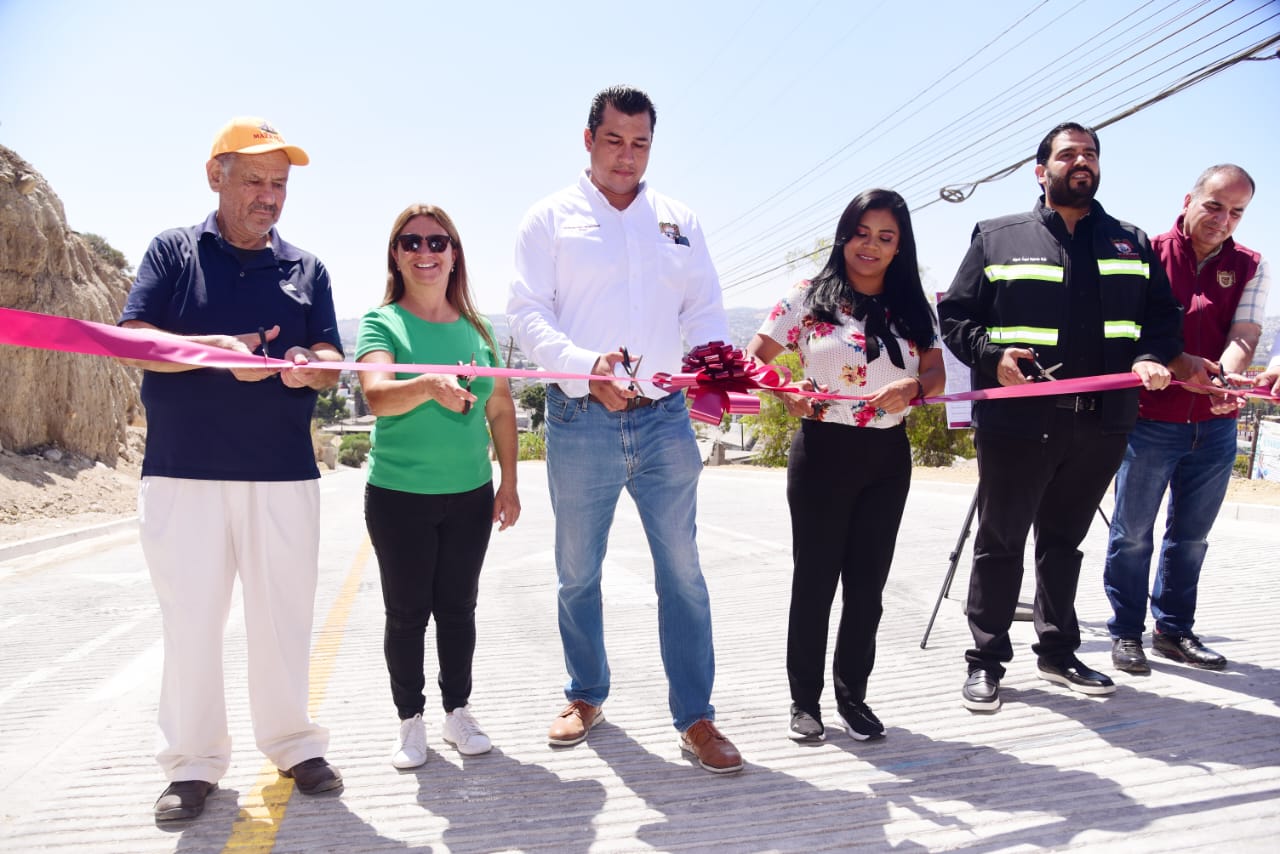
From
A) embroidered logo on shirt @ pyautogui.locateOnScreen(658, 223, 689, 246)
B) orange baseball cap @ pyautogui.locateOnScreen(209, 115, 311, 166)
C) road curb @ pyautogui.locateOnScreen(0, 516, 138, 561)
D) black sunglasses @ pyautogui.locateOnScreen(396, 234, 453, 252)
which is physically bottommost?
road curb @ pyautogui.locateOnScreen(0, 516, 138, 561)

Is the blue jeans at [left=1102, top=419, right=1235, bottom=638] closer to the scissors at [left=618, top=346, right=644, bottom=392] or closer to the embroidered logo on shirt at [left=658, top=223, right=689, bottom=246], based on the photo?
the embroidered logo on shirt at [left=658, top=223, right=689, bottom=246]

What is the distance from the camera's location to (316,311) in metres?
3.68

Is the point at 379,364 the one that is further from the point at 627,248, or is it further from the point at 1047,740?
the point at 1047,740

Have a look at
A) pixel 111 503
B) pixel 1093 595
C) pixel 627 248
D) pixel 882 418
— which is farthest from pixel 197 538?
pixel 111 503

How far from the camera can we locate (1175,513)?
5.07m

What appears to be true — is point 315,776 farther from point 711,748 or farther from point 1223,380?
point 1223,380

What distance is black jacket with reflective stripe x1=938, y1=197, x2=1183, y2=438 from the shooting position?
4246 millimetres

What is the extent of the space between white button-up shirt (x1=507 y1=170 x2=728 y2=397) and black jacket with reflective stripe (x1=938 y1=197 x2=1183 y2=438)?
4.33 ft

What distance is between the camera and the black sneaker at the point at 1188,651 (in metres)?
4.75

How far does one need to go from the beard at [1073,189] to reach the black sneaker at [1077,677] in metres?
2.18

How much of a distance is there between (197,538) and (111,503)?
632 inches

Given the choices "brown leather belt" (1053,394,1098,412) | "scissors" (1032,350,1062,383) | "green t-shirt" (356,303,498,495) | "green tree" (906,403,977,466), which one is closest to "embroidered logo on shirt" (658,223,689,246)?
"green t-shirt" (356,303,498,495)

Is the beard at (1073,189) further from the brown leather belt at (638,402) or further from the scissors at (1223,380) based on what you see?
the brown leather belt at (638,402)

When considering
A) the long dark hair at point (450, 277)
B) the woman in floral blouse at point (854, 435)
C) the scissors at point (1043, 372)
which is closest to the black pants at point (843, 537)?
the woman in floral blouse at point (854, 435)
